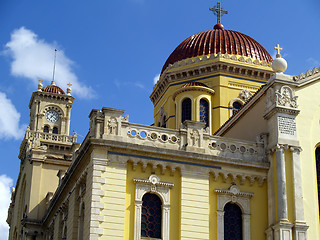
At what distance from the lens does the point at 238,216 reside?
26562 millimetres

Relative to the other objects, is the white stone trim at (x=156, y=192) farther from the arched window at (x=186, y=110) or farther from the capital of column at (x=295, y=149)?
the arched window at (x=186, y=110)

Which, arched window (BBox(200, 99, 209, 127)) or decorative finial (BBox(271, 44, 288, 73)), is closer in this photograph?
decorative finial (BBox(271, 44, 288, 73))

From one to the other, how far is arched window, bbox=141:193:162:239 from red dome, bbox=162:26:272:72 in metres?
15.3

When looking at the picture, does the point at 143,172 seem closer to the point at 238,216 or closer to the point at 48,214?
the point at 238,216

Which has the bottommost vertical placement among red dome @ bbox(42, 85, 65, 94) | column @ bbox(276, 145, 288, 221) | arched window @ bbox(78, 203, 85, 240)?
arched window @ bbox(78, 203, 85, 240)

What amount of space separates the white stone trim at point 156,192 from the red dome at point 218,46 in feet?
48.9

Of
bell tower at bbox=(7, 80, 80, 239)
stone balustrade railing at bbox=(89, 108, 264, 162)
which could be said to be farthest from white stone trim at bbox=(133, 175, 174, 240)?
bell tower at bbox=(7, 80, 80, 239)

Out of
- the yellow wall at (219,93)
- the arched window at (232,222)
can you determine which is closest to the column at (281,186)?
the arched window at (232,222)

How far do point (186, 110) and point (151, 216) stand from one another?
1292 cm

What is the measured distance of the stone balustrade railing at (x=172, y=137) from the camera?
2573 centimetres

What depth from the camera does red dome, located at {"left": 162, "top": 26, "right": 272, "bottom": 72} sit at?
127 ft

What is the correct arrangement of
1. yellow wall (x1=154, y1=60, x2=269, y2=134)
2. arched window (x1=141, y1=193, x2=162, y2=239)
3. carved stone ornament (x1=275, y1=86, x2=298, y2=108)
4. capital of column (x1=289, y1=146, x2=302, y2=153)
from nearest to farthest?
arched window (x1=141, y1=193, x2=162, y2=239), capital of column (x1=289, y1=146, x2=302, y2=153), carved stone ornament (x1=275, y1=86, x2=298, y2=108), yellow wall (x1=154, y1=60, x2=269, y2=134)

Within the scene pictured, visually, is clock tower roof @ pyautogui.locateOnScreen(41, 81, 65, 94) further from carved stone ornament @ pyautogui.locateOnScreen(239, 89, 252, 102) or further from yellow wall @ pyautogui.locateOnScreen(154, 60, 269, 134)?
carved stone ornament @ pyautogui.locateOnScreen(239, 89, 252, 102)

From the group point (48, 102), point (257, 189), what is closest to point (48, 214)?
point (257, 189)
